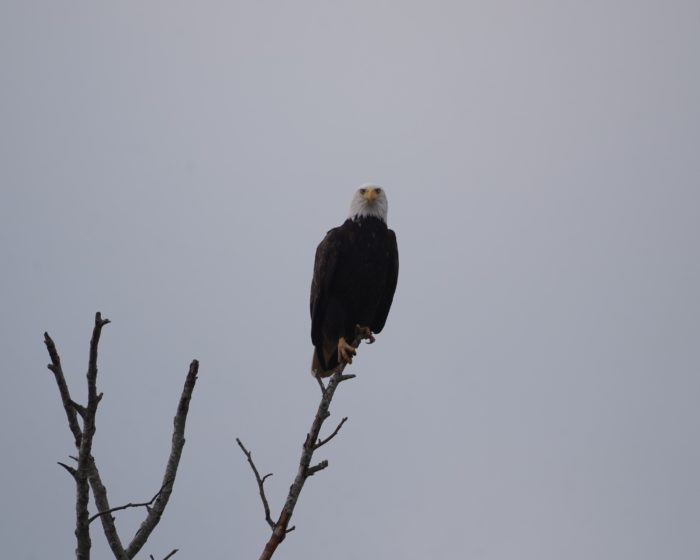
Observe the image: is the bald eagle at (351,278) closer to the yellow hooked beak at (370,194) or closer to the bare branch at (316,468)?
the yellow hooked beak at (370,194)

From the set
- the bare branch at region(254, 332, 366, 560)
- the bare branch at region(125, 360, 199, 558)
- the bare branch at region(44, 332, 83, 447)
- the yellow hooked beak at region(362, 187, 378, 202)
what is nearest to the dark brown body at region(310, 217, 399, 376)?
the yellow hooked beak at region(362, 187, 378, 202)

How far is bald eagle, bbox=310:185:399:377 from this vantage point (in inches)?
310

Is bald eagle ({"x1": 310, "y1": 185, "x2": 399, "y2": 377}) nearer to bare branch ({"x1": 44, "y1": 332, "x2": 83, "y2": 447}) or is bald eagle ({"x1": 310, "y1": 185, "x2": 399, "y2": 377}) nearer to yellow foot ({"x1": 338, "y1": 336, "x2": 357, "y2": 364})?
yellow foot ({"x1": 338, "y1": 336, "x2": 357, "y2": 364})

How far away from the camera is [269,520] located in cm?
397

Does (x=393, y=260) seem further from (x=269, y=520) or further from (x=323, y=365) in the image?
(x=269, y=520)

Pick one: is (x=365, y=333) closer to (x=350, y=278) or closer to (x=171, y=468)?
(x=350, y=278)

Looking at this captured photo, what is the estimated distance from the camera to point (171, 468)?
11.3ft

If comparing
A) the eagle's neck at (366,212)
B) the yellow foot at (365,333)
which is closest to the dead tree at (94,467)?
the yellow foot at (365,333)

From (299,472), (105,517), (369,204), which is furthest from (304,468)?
(369,204)

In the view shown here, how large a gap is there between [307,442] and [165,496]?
103 centimetres

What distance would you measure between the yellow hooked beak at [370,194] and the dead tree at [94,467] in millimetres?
5123

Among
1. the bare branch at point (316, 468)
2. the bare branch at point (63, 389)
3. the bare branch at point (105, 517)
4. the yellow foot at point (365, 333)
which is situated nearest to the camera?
the bare branch at point (63, 389)

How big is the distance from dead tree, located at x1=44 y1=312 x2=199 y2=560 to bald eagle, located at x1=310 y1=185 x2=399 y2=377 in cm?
426

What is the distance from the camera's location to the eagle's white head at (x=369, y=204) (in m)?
8.31
